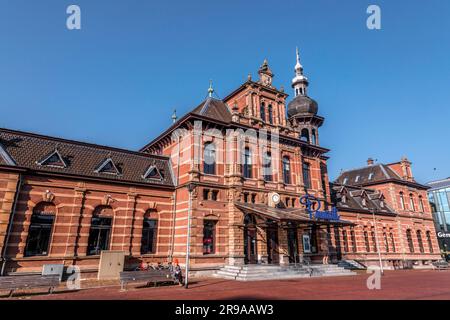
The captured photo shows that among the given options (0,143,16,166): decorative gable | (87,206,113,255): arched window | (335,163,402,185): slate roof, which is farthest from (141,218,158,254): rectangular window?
(335,163,402,185): slate roof

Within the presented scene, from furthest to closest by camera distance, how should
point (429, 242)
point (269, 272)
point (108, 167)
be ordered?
point (429, 242), point (108, 167), point (269, 272)

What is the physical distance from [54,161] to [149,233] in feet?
29.1

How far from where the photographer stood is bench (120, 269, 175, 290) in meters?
14.4

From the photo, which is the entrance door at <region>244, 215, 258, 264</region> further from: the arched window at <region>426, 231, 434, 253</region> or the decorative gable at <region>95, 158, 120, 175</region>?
the arched window at <region>426, 231, 434, 253</region>

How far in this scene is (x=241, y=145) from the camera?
83.5 feet

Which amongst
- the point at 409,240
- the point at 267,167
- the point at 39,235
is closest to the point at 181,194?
the point at 267,167

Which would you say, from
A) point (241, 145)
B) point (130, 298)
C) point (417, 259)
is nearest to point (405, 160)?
point (417, 259)

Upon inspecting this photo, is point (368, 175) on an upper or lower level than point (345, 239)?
upper

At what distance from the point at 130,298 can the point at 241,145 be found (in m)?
16.6

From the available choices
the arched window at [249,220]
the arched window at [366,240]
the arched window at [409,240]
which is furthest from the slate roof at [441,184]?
the arched window at [249,220]

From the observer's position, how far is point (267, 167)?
26.9 meters

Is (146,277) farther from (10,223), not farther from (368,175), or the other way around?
(368,175)

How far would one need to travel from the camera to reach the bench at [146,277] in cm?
1441
